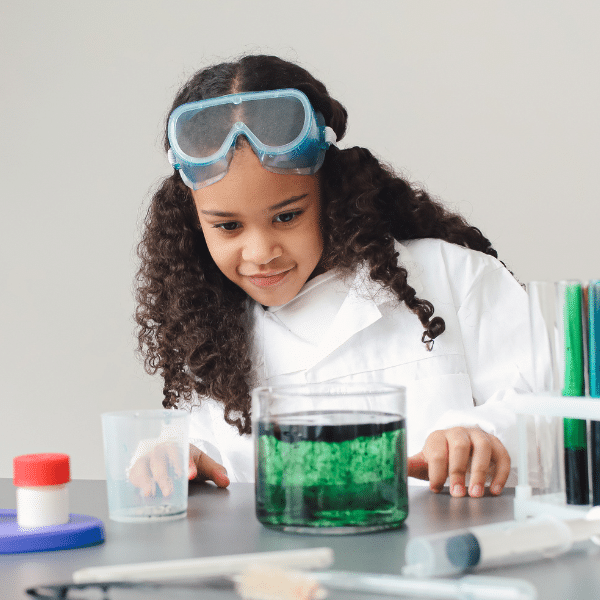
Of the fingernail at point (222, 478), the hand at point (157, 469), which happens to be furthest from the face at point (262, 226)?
the hand at point (157, 469)

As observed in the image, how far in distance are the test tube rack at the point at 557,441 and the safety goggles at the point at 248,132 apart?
20.3 inches

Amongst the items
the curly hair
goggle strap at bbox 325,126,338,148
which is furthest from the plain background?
goggle strap at bbox 325,126,338,148

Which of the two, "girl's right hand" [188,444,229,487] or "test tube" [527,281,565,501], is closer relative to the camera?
"test tube" [527,281,565,501]

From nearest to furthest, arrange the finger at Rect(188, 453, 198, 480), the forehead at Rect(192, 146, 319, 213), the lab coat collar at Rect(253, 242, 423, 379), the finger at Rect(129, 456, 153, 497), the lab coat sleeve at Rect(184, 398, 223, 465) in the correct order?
the finger at Rect(129, 456, 153, 497) → the finger at Rect(188, 453, 198, 480) → the forehead at Rect(192, 146, 319, 213) → the lab coat collar at Rect(253, 242, 423, 379) → the lab coat sleeve at Rect(184, 398, 223, 465)

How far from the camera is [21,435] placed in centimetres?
237

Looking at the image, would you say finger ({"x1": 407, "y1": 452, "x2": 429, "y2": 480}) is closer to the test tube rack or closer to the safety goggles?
the test tube rack

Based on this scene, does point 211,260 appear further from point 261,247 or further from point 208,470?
point 208,470

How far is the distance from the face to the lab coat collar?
0.22 feet

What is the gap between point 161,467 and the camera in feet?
2.24

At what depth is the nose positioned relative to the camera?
42.7 inches

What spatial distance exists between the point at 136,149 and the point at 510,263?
107cm

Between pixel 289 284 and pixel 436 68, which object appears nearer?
pixel 289 284

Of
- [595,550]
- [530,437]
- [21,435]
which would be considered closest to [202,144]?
[530,437]

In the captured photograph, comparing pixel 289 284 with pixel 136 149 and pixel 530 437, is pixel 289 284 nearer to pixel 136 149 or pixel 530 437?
pixel 530 437
